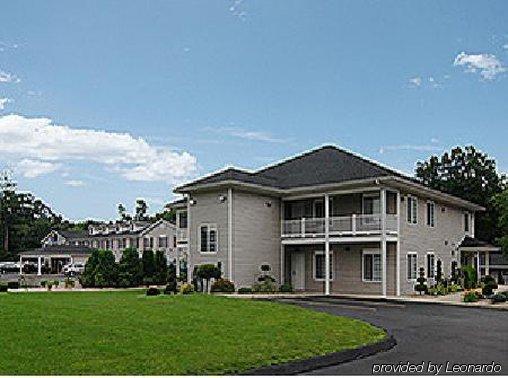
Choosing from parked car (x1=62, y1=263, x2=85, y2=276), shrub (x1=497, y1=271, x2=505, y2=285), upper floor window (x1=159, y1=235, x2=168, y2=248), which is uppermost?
upper floor window (x1=159, y1=235, x2=168, y2=248)

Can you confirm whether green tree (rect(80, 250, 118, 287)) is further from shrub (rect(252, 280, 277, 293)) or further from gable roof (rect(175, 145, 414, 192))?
shrub (rect(252, 280, 277, 293))

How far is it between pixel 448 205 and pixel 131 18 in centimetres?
2118

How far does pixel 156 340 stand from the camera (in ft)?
38.1

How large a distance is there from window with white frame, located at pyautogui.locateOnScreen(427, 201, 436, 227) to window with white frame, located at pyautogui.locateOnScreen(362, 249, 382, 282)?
4.62m

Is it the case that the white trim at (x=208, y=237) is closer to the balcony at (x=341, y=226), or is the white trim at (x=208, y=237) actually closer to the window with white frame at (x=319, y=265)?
the balcony at (x=341, y=226)

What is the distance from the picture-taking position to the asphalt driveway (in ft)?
36.4

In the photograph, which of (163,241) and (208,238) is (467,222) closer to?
(208,238)

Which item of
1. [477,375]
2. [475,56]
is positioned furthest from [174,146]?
[477,375]

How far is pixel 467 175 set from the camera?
58656mm

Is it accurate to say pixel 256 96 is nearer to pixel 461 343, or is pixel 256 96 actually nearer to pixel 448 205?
pixel 448 205

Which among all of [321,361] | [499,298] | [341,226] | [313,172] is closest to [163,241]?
[313,172]

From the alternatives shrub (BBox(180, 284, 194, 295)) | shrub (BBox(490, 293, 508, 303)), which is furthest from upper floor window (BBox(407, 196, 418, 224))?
shrub (BBox(180, 284, 194, 295))

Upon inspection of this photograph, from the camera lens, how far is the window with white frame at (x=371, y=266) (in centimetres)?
3107

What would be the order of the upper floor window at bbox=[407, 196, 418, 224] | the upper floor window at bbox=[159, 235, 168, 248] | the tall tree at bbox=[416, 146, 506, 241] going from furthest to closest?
the upper floor window at bbox=[159, 235, 168, 248]
the tall tree at bbox=[416, 146, 506, 241]
the upper floor window at bbox=[407, 196, 418, 224]
